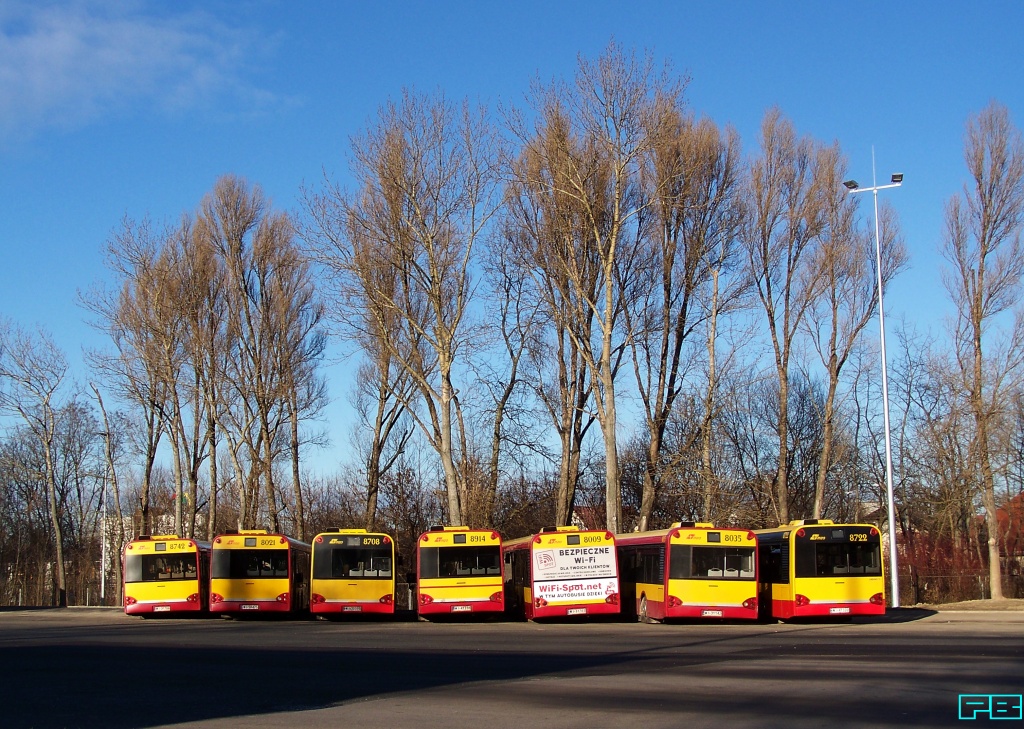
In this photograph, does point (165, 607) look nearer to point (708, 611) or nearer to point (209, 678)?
point (708, 611)

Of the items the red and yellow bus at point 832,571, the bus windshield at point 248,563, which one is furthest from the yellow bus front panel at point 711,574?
the bus windshield at point 248,563

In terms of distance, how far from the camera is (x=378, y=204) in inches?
1570

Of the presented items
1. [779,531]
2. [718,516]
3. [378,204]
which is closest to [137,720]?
[779,531]

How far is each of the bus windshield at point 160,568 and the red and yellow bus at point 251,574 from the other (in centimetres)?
96

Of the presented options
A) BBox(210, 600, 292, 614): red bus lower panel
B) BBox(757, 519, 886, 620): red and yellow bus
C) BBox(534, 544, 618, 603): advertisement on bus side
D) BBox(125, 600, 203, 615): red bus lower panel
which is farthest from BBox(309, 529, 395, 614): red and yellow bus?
BBox(757, 519, 886, 620): red and yellow bus

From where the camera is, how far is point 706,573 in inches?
1083

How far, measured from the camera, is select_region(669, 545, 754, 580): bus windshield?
90.1ft

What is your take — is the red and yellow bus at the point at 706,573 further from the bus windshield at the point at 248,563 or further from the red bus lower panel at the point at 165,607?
the red bus lower panel at the point at 165,607

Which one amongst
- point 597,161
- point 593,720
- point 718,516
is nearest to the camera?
point 593,720

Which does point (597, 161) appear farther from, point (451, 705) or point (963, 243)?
point (451, 705)

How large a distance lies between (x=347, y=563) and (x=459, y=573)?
4.06m

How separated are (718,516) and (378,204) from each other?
62.2 ft

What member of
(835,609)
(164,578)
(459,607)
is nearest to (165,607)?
(164,578)
